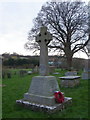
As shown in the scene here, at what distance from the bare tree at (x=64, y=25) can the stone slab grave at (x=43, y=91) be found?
17.8 meters

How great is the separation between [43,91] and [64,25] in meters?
20.1

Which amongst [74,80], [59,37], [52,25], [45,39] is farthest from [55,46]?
[45,39]

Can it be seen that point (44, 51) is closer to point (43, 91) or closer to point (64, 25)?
point (43, 91)

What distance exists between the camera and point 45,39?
17.8 ft

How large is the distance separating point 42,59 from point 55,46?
1865 centimetres

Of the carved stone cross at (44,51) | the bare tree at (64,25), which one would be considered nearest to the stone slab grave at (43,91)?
the carved stone cross at (44,51)

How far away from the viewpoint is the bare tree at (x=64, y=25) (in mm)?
22422

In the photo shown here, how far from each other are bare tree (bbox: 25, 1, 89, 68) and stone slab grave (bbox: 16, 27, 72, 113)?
17.8m

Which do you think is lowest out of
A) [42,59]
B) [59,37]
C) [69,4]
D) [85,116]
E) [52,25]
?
[85,116]

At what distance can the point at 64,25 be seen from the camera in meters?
23.8

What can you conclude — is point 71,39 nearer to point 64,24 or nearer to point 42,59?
point 64,24

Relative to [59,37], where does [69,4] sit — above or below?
above

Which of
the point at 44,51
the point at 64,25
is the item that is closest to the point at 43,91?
the point at 44,51

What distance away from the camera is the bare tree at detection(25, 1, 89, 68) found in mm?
22422
